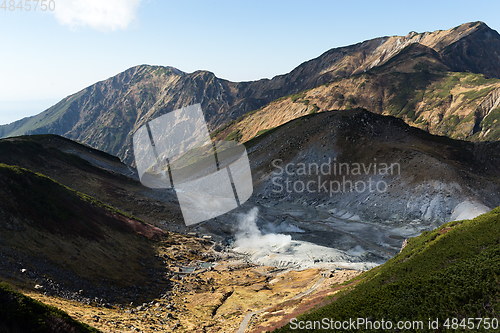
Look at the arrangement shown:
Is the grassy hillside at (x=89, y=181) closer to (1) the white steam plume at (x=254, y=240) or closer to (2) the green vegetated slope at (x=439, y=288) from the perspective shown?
(1) the white steam plume at (x=254, y=240)

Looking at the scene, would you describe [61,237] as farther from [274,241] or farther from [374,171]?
[374,171]

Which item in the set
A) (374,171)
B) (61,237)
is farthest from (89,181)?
(374,171)

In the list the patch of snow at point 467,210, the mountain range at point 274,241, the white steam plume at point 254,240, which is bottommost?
the patch of snow at point 467,210

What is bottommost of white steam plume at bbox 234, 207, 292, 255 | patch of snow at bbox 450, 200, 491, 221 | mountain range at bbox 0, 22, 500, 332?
patch of snow at bbox 450, 200, 491, 221

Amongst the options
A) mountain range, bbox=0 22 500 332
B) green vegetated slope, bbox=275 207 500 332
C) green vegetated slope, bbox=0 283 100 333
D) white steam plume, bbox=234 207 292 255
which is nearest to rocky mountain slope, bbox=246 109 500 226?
mountain range, bbox=0 22 500 332

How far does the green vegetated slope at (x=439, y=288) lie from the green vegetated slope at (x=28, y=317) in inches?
490

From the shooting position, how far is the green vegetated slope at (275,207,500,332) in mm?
16516

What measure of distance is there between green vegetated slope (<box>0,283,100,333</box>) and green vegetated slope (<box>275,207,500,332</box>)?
1244 centimetres

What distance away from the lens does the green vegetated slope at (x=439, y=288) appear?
16516 mm

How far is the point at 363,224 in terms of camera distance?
2279 inches

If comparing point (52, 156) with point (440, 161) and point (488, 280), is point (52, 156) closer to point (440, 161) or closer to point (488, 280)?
point (488, 280)

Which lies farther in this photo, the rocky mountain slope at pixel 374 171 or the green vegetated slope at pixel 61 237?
the rocky mountain slope at pixel 374 171

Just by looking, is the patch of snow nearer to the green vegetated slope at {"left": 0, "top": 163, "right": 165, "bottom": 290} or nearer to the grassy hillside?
the grassy hillside

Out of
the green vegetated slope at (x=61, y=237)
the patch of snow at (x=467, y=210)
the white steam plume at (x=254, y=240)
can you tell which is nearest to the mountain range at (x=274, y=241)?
the green vegetated slope at (x=61, y=237)
